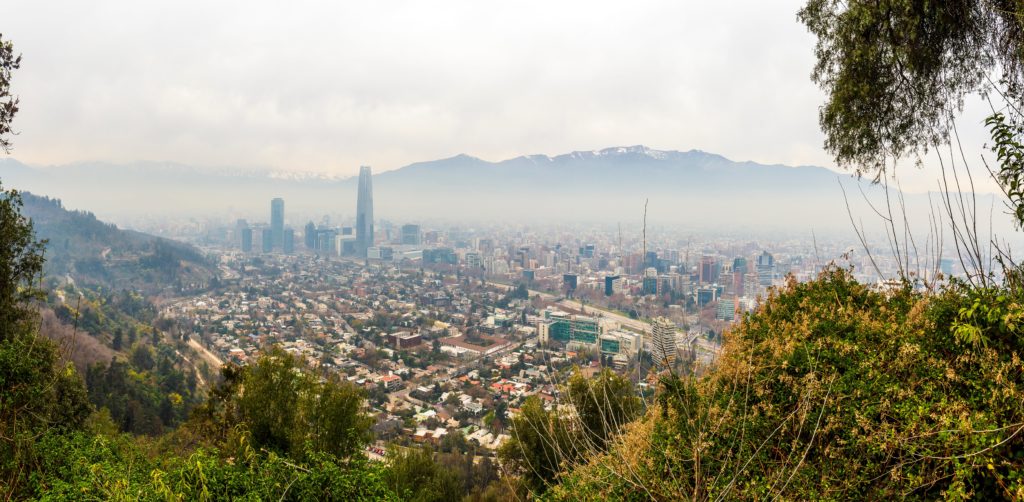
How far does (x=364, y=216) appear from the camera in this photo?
59.5 meters

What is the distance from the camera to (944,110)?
4281mm

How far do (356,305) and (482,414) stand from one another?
19644 millimetres

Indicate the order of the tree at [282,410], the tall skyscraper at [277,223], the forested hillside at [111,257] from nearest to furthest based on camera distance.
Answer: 1. the tree at [282,410]
2. the forested hillside at [111,257]
3. the tall skyscraper at [277,223]

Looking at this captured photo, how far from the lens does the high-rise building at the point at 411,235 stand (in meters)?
56.8

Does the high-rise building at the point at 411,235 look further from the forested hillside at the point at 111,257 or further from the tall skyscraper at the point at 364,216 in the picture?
the forested hillside at the point at 111,257

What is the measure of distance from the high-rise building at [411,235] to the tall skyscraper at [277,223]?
46.7 feet

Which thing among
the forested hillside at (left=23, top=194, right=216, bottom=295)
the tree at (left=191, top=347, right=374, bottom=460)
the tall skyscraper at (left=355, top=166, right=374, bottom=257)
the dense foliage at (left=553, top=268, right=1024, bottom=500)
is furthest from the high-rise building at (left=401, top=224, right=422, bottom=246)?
the dense foliage at (left=553, top=268, right=1024, bottom=500)

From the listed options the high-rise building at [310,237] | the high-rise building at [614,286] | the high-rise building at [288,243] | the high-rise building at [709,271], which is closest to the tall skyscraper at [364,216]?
the high-rise building at [310,237]

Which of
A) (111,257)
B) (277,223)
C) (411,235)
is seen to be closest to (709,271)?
(411,235)

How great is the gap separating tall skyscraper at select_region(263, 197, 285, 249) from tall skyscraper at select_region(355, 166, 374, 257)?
890cm

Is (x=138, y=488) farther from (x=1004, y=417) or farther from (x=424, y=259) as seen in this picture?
(x=424, y=259)

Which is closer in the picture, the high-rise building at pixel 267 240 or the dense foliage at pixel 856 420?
the dense foliage at pixel 856 420

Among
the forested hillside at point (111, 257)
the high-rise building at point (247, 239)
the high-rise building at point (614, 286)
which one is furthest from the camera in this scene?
the high-rise building at point (247, 239)

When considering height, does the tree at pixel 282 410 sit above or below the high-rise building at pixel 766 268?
below
